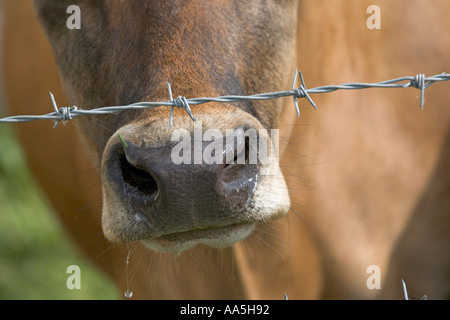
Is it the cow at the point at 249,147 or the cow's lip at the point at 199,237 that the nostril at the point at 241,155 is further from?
the cow's lip at the point at 199,237

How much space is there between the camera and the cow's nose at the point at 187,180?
2.08 m

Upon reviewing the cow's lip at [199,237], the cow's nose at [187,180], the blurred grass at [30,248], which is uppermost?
the cow's nose at [187,180]

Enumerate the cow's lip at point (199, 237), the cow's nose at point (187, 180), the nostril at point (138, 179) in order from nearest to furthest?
the cow's nose at point (187, 180) < the nostril at point (138, 179) < the cow's lip at point (199, 237)

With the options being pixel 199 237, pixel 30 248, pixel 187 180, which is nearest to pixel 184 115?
pixel 187 180

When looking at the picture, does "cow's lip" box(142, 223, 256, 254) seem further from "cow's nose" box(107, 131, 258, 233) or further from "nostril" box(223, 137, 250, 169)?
"nostril" box(223, 137, 250, 169)

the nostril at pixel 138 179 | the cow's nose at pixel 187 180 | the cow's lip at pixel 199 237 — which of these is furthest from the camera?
the cow's lip at pixel 199 237

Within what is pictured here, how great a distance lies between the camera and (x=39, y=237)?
5762mm

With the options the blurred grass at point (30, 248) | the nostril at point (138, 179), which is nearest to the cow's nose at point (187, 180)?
the nostril at point (138, 179)

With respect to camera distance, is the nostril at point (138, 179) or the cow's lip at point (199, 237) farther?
the cow's lip at point (199, 237)

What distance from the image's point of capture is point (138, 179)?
2.25 m

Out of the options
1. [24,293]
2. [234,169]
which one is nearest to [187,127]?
[234,169]

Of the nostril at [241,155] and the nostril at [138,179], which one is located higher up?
the nostril at [241,155]
